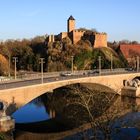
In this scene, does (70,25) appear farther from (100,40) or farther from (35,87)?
(35,87)

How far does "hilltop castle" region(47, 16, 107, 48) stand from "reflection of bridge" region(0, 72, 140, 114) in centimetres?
2806

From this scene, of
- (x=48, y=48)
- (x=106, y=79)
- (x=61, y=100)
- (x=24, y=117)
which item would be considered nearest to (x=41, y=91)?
(x=24, y=117)

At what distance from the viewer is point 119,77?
62.8m

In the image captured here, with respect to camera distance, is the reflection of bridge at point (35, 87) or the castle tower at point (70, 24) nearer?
the reflection of bridge at point (35, 87)

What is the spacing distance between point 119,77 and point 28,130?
29.7m

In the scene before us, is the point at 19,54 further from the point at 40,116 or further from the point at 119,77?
the point at 40,116

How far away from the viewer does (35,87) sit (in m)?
40.6

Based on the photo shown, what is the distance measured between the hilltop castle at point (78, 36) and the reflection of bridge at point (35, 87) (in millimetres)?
28063

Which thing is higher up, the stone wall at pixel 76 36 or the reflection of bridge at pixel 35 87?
the stone wall at pixel 76 36

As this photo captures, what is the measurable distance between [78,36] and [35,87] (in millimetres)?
50976

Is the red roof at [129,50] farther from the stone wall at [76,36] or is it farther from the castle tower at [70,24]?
the castle tower at [70,24]

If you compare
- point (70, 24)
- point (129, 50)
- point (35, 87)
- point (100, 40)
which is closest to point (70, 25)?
point (70, 24)

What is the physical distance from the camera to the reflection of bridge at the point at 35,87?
36.5m

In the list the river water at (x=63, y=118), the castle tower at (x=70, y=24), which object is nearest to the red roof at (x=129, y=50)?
the castle tower at (x=70, y=24)
